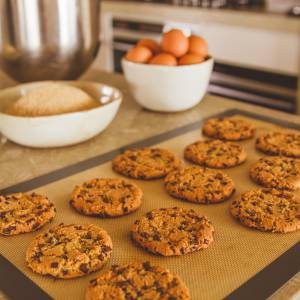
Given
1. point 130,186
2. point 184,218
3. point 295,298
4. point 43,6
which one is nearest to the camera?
point 295,298

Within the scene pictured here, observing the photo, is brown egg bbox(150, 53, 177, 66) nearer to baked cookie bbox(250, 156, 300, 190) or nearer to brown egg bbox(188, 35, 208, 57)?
brown egg bbox(188, 35, 208, 57)

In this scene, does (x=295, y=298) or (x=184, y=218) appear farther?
(x=184, y=218)

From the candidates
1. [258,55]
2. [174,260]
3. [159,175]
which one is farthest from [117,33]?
[174,260]

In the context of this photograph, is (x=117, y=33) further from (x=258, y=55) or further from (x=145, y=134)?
(x=145, y=134)

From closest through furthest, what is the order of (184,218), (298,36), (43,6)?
(184,218), (43,6), (298,36)

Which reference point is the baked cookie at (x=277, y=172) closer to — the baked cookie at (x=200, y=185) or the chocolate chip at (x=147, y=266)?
the baked cookie at (x=200, y=185)

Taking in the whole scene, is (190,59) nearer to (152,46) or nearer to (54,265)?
(152,46)

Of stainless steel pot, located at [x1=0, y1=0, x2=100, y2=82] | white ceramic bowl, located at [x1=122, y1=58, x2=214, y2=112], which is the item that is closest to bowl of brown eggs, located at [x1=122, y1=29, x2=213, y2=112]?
white ceramic bowl, located at [x1=122, y1=58, x2=214, y2=112]
